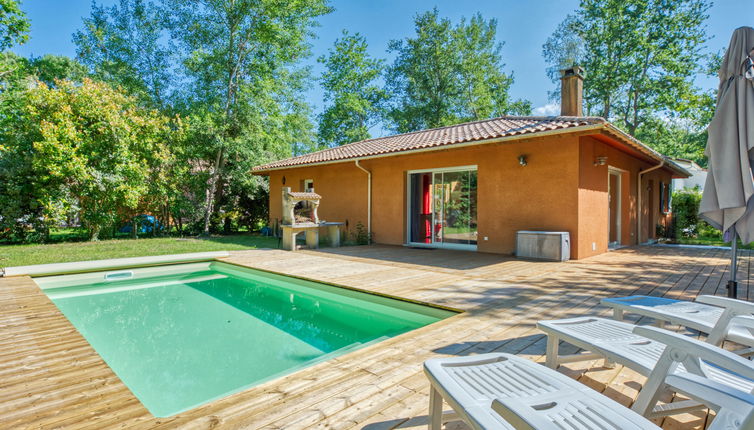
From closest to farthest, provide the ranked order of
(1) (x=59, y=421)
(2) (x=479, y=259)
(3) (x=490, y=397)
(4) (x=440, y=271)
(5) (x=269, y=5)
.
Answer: (3) (x=490, y=397) → (1) (x=59, y=421) → (4) (x=440, y=271) → (2) (x=479, y=259) → (5) (x=269, y=5)

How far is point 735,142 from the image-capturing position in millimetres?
3102

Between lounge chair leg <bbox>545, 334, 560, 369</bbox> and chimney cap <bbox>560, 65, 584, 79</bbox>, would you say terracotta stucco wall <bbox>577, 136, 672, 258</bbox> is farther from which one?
lounge chair leg <bbox>545, 334, 560, 369</bbox>

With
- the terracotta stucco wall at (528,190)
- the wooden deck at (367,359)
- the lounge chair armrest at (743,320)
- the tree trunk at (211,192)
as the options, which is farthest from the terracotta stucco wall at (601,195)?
the tree trunk at (211,192)

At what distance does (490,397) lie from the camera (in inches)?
54.0

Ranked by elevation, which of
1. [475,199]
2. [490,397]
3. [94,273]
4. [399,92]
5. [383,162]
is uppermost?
[399,92]

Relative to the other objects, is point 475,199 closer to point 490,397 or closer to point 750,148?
point 750,148

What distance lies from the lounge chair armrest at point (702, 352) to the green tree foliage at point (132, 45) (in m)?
18.3

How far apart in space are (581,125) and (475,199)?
126 inches

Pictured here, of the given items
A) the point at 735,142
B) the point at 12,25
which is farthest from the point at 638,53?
the point at 12,25

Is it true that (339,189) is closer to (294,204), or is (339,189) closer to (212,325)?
(294,204)

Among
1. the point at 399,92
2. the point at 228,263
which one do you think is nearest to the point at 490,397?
the point at 228,263

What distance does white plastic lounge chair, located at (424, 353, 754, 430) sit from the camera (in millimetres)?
1101

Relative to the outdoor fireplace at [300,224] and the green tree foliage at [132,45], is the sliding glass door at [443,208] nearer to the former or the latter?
the outdoor fireplace at [300,224]

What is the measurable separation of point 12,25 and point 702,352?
13.9 meters
